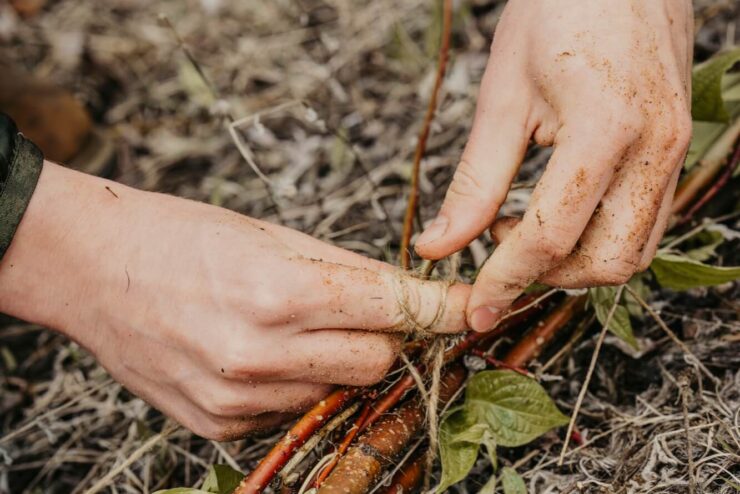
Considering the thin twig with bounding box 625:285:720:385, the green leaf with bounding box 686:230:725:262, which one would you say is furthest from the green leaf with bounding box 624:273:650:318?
the green leaf with bounding box 686:230:725:262

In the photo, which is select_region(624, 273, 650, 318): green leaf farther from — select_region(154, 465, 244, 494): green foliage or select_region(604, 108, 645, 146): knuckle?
select_region(154, 465, 244, 494): green foliage

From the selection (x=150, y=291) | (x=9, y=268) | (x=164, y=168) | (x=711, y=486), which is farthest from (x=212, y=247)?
(x=164, y=168)

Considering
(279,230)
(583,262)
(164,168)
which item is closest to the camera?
(583,262)

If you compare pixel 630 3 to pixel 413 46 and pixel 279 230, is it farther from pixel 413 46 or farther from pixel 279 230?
pixel 413 46

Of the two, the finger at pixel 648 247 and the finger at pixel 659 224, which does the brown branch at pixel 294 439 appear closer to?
the finger at pixel 648 247

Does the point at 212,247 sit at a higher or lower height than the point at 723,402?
higher

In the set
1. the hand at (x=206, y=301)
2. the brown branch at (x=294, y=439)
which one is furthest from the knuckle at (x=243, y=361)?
the brown branch at (x=294, y=439)
